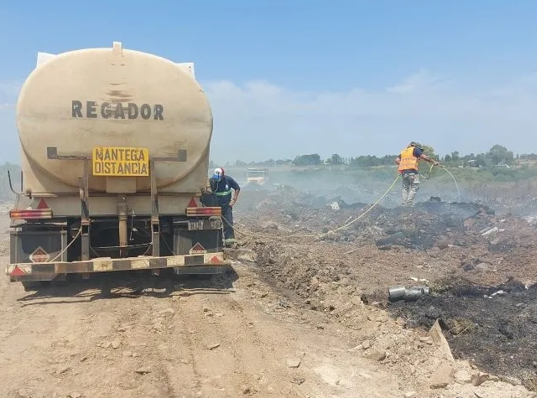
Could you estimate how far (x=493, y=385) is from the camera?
Result: 13.1ft

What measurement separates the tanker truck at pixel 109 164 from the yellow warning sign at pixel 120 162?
1 centimetres

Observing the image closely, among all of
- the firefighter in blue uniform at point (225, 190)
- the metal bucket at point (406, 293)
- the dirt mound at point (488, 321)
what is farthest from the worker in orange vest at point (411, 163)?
the metal bucket at point (406, 293)

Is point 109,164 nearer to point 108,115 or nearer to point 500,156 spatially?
point 108,115

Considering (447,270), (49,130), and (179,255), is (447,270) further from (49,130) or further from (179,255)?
(49,130)

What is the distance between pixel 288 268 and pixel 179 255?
245cm

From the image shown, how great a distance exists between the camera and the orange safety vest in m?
13.3

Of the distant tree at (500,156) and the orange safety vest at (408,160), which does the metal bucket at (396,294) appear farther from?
the distant tree at (500,156)

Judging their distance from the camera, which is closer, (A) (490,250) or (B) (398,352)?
(B) (398,352)

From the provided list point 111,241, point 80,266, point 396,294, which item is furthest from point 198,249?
point 396,294

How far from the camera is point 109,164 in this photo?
20.2 feet

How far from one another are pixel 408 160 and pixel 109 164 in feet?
30.5

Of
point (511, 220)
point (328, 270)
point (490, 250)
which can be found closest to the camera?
point (328, 270)

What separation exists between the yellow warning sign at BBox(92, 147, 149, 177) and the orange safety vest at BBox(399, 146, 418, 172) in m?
8.87

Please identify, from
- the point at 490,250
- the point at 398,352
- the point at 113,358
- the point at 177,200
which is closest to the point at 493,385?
the point at 398,352
